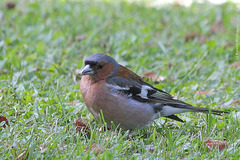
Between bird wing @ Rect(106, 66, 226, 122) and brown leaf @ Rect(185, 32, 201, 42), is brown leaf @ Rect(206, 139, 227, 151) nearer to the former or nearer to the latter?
bird wing @ Rect(106, 66, 226, 122)

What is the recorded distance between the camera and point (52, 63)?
6969mm

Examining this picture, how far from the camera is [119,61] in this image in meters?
7.28

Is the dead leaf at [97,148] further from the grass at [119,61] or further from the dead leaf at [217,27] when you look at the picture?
the dead leaf at [217,27]

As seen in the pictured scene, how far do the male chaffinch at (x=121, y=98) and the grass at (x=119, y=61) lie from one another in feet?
0.55

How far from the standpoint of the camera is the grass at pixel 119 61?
4215 millimetres

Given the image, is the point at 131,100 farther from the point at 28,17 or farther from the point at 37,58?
the point at 28,17

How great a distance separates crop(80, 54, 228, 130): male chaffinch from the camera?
15.6ft

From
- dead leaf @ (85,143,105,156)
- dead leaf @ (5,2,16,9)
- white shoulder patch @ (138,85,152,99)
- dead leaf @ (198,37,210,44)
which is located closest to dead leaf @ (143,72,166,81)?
white shoulder patch @ (138,85,152,99)

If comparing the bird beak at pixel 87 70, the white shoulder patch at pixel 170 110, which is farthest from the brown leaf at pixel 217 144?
the bird beak at pixel 87 70

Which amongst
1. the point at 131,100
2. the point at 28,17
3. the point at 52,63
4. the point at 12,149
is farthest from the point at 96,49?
the point at 12,149

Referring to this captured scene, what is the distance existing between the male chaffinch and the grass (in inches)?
6.6

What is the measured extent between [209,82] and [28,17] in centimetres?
424

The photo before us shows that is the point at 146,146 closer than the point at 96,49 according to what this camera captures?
Yes

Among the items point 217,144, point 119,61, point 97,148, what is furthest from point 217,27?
point 97,148
